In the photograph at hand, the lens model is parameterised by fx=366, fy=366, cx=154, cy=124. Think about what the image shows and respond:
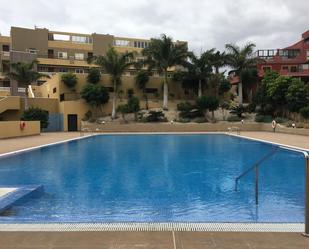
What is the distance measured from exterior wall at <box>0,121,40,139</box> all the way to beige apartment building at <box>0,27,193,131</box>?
8339 millimetres

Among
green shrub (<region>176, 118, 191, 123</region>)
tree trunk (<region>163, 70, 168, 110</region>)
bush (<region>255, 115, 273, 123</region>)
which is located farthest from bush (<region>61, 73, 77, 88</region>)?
bush (<region>255, 115, 273, 123</region>)

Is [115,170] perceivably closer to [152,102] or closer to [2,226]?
[2,226]

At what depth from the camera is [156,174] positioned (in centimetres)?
1224

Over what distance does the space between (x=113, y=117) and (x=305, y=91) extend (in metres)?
19.8

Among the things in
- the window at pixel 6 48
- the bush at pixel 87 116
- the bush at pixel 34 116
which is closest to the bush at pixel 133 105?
the bush at pixel 87 116

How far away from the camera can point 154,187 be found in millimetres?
10023

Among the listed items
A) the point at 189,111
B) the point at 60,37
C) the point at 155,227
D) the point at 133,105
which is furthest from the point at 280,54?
the point at 155,227

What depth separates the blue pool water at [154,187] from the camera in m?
7.05

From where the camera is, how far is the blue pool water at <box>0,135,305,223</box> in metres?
7.05

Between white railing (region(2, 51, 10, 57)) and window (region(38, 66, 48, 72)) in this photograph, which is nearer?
white railing (region(2, 51, 10, 57))

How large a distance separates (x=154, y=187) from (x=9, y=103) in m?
32.5

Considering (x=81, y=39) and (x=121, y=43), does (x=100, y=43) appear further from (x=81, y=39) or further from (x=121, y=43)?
(x=121, y=43)
